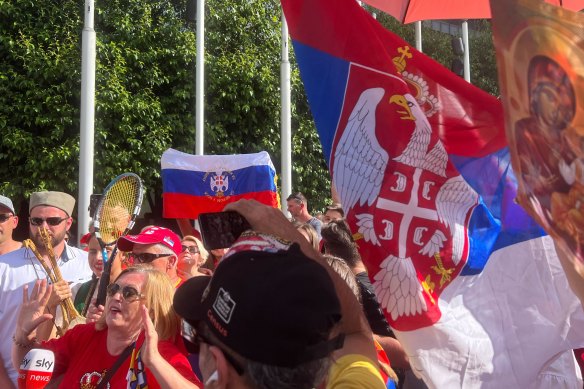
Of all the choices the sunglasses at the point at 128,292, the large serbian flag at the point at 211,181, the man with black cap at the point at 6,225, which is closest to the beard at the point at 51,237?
the man with black cap at the point at 6,225

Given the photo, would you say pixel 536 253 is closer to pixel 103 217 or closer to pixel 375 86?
pixel 375 86

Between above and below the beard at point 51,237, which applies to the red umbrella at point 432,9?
above

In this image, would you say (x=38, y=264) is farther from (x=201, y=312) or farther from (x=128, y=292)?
(x=201, y=312)

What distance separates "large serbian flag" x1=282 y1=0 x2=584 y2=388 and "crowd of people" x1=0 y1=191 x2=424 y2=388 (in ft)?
0.88

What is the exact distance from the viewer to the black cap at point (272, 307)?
1.69 m

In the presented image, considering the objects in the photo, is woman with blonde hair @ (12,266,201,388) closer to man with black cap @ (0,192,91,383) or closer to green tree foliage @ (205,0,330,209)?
man with black cap @ (0,192,91,383)

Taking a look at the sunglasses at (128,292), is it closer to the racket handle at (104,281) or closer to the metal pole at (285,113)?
the racket handle at (104,281)

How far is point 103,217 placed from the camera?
5.21 m

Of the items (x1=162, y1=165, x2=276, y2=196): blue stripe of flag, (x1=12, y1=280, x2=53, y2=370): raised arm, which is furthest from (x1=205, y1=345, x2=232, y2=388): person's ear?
(x1=162, y1=165, x2=276, y2=196): blue stripe of flag

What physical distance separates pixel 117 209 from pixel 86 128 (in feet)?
23.0

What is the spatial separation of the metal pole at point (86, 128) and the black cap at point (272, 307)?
394 inches

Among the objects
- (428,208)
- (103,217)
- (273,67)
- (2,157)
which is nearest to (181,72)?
(273,67)

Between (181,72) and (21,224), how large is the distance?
16.0 ft

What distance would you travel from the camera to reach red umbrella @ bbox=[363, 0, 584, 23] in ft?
17.2
